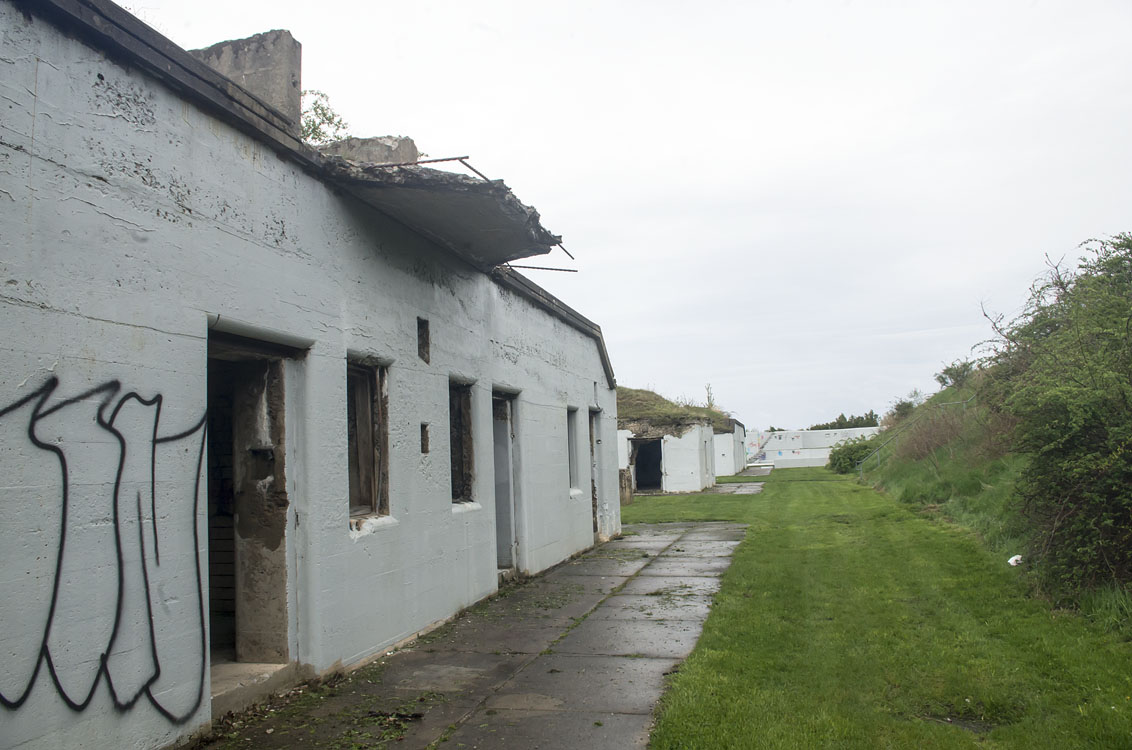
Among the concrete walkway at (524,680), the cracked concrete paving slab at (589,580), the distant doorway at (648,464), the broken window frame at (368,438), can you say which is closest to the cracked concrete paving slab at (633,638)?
the concrete walkway at (524,680)

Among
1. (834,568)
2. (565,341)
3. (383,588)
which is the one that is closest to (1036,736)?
(383,588)

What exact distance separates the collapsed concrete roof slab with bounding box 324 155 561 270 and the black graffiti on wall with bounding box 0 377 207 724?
2.47 meters

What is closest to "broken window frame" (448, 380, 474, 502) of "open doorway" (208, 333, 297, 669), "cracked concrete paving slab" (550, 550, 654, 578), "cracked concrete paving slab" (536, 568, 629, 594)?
"cracked concrete paving slab" (536, 568, 629, 594)

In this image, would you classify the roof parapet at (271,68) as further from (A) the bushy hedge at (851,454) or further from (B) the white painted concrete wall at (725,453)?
(A) the bushy hedge at (851,454)

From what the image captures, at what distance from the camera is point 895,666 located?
19.4ft

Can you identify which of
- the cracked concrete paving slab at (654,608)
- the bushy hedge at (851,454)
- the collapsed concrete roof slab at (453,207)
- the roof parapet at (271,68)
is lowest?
the cracked concrete paving slab at (654,608)

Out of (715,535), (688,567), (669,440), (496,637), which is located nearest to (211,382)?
(496,637)

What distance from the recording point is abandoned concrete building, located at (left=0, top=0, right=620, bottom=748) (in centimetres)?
379

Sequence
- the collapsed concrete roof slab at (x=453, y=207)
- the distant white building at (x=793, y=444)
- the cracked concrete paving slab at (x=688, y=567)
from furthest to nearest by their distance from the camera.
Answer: the distant white building at (x=793, y=444) → the cracked concrete paving slab at (x=688, y=567) → the collapsed concrete roof slab at (x=453, y=207)

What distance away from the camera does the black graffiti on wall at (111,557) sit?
372 cm

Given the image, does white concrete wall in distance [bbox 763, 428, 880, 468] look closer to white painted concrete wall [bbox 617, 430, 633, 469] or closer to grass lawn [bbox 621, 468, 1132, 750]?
white painted concrete wall [bbox 617, 430, 633, 469]

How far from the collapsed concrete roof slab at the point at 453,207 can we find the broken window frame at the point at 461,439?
1.50 metres

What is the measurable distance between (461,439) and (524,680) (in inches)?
144

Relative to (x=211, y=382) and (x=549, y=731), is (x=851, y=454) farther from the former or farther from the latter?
(x=549, y=731)
